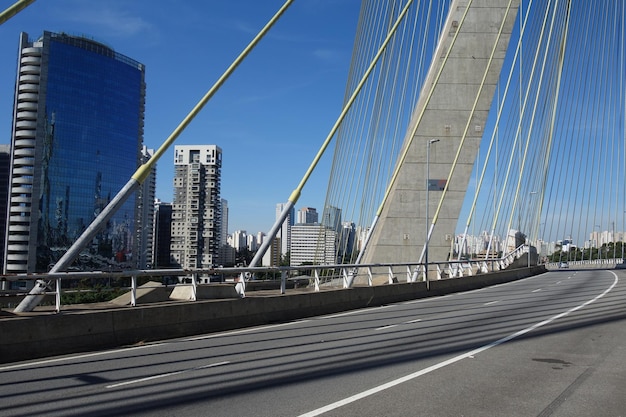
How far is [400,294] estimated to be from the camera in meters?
23.8

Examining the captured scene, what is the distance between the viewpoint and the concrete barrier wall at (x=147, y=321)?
32.5 ft

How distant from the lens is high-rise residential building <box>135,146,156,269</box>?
15399cm

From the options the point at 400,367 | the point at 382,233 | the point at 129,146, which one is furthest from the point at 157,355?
the point at 129,146

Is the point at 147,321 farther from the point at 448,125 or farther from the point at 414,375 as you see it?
the point at 448,125

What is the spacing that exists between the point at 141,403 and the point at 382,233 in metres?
32.2

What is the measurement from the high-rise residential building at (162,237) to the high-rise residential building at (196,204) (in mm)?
5445

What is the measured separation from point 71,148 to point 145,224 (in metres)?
30.3

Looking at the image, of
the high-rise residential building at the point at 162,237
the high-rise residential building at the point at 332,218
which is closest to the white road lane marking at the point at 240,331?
the high-rise residential building at the point at 332,218

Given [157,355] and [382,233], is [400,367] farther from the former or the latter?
[382,233]

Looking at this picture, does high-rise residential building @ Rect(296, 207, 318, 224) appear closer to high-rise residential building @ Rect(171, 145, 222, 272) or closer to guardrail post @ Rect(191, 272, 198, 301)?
high-rise residential building @ Rect(171, 145, 222, 272)

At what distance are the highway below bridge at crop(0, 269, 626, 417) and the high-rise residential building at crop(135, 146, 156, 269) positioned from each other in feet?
473

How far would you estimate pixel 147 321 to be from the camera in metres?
12.2

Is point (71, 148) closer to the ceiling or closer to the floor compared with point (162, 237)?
closer to the ceiling

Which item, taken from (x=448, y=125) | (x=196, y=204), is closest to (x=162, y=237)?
(x=196, y=204)
